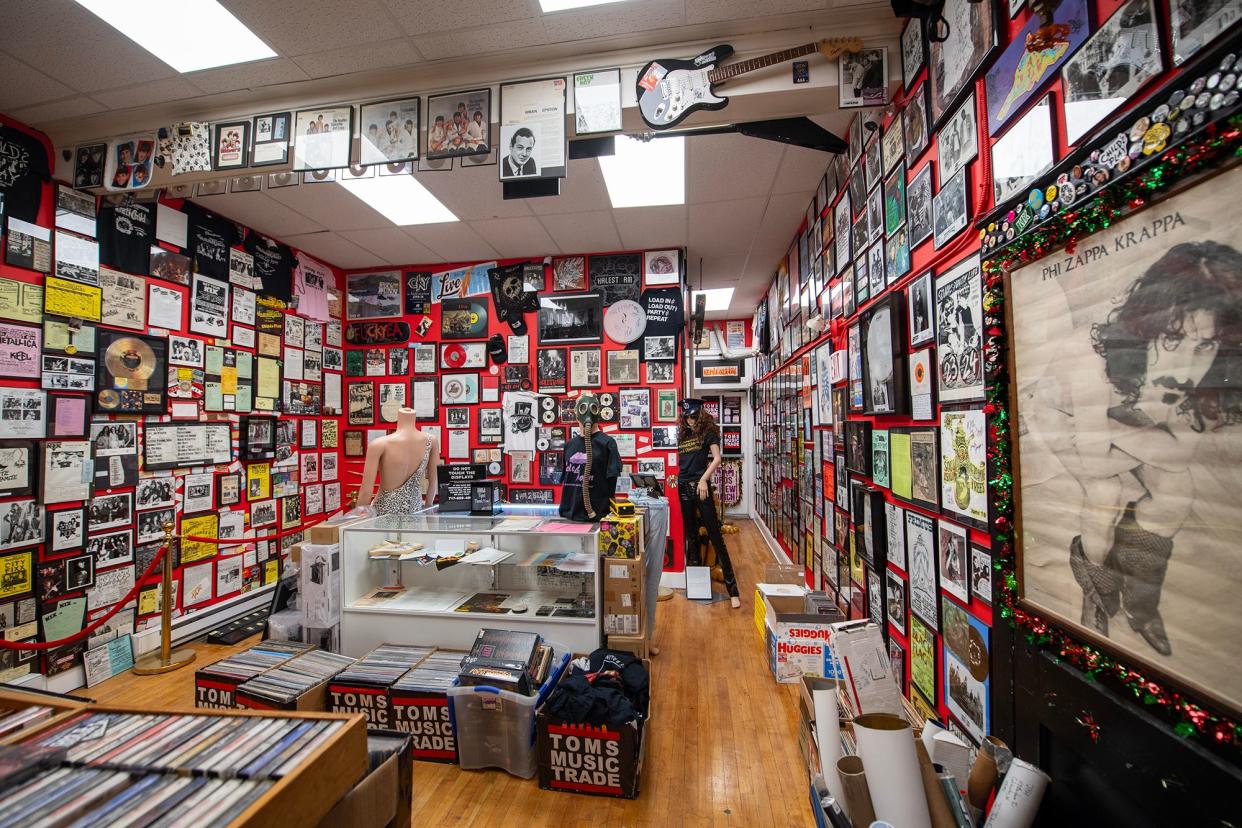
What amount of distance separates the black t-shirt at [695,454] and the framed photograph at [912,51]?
306 centimetres

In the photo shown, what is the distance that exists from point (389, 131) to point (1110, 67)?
2.71m

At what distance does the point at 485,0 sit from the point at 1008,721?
315cm

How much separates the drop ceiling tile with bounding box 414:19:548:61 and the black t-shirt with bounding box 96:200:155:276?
262cm

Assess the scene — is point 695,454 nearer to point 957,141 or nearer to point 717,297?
point 717,297

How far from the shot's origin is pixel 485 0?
2033 mm

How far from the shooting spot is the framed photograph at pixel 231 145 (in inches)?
103

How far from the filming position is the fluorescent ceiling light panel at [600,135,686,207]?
3096 mm

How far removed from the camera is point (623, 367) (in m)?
4.82

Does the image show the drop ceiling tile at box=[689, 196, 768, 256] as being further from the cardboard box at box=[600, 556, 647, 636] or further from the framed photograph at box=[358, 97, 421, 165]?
the cardboard box at box=[600, 556, 647, 636]

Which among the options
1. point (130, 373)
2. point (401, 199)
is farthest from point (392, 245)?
point (130, 373)

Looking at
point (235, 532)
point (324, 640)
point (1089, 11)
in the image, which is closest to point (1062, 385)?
point (1089, 11)

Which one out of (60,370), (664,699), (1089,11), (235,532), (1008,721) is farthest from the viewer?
(235,532)

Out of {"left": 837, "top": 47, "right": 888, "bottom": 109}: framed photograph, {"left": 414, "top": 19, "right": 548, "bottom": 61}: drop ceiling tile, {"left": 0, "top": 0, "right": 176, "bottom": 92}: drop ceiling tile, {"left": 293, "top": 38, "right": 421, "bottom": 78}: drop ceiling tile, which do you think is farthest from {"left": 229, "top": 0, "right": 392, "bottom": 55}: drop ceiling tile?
{"left": 837, "top": 47, "right": 888, "bottom": 109}: framed photograph

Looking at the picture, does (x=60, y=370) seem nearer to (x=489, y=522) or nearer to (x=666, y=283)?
(x=489, y=522)
